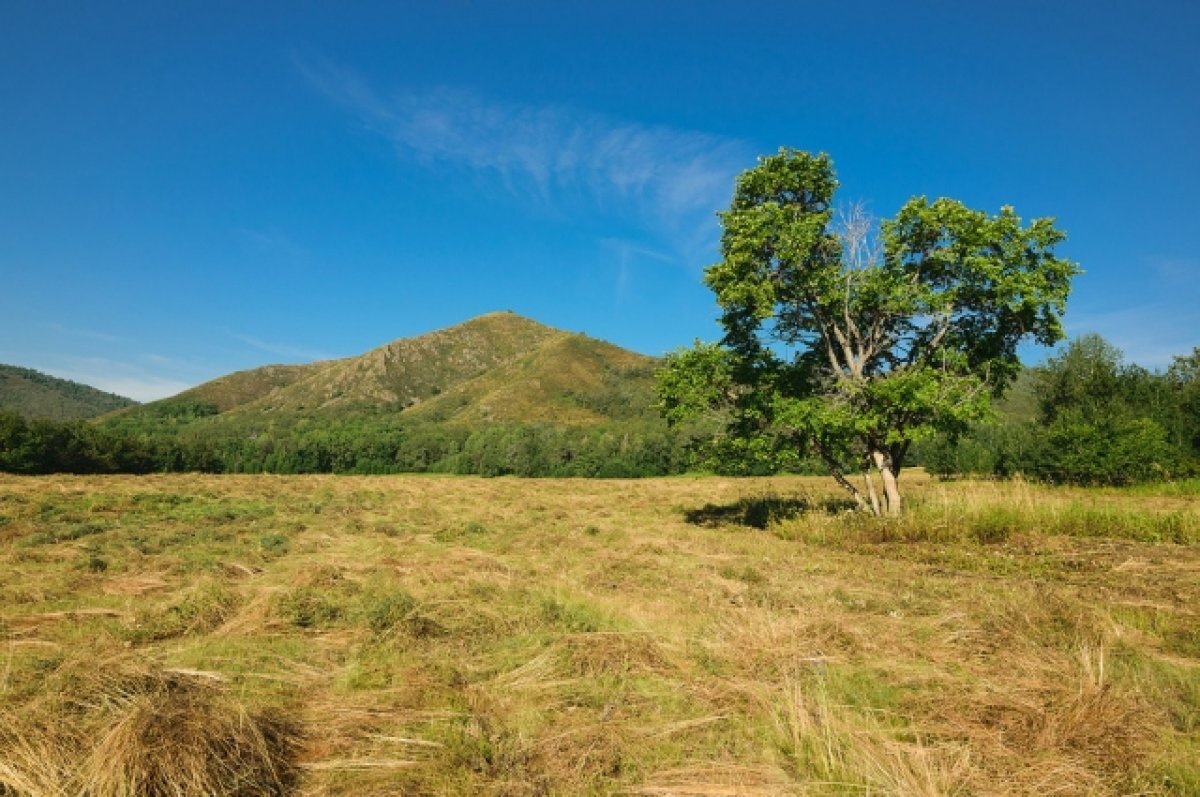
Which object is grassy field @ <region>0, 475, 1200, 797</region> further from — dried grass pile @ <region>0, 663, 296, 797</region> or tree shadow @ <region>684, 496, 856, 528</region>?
tree shadow @ <region>684, 496, 856, 528</region>

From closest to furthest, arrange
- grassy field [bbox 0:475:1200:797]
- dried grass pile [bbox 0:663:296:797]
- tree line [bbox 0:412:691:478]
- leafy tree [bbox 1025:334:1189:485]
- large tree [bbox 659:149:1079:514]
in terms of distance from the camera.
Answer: dried grass pile [bbox 0:663:296:797] → grassy field [bbox 0:475:1200:797] → large tree [bbox 659:149:1079:514] → leafy tree [bbox 1025:334:1189:485] → tree line [bbox 0:412:691:478]

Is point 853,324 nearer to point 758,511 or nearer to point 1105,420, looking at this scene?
point 758,511

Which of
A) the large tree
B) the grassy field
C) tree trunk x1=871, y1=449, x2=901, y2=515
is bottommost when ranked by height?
the grassy field

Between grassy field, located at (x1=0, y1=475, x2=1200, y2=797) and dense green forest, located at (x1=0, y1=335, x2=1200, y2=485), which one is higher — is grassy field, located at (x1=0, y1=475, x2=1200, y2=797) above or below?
below

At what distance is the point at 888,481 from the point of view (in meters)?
16.2

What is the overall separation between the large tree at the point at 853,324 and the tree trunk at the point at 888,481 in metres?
0.03

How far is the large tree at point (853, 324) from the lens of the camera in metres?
14.8

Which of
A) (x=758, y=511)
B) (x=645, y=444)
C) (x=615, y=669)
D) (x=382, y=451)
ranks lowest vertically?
(x=615, y=669)

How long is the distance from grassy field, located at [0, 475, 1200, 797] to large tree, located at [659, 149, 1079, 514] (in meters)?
3.39

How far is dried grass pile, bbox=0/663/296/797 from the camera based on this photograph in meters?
3.34

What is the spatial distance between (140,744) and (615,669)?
4.12 meters

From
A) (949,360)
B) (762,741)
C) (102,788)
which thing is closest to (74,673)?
(102,788)

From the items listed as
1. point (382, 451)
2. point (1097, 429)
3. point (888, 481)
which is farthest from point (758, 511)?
point (382, 451)

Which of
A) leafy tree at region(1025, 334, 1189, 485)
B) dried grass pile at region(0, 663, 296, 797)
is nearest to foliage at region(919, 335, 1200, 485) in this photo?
leafy tree at region(1025, 334, 1189, 485)
